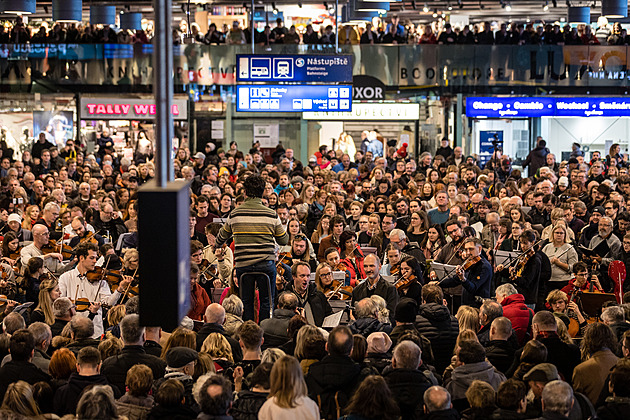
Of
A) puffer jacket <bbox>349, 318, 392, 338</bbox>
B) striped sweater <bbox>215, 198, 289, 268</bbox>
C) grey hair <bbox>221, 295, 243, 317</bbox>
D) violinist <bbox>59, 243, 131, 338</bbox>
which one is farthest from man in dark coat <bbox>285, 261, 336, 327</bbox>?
violinist <bbox>59, 243, 131, 338</bbox>

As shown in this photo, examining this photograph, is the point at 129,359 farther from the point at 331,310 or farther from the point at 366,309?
the point at 331,310

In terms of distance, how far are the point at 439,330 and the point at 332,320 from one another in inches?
43.0

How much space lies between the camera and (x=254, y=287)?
9.17 m

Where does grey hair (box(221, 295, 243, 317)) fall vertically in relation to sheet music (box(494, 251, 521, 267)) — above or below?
below

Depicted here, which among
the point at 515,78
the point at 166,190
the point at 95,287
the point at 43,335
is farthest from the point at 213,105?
the point at 166,190

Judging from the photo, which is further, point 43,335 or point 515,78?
point 515,78

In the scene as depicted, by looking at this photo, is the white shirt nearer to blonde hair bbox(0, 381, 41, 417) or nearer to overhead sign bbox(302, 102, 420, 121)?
blonde hair bbox(0, 381, 41, 417)

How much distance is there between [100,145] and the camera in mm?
22859

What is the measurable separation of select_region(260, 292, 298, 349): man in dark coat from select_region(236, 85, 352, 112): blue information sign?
13.4m

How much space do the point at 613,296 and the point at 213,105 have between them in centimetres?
1670

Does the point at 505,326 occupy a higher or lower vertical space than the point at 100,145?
lower

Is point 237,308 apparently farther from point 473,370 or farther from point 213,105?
point 213,105

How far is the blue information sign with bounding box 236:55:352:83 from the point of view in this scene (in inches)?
825

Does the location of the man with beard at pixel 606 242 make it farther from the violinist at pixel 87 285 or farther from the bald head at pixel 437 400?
the bald head at pixel 437 400
